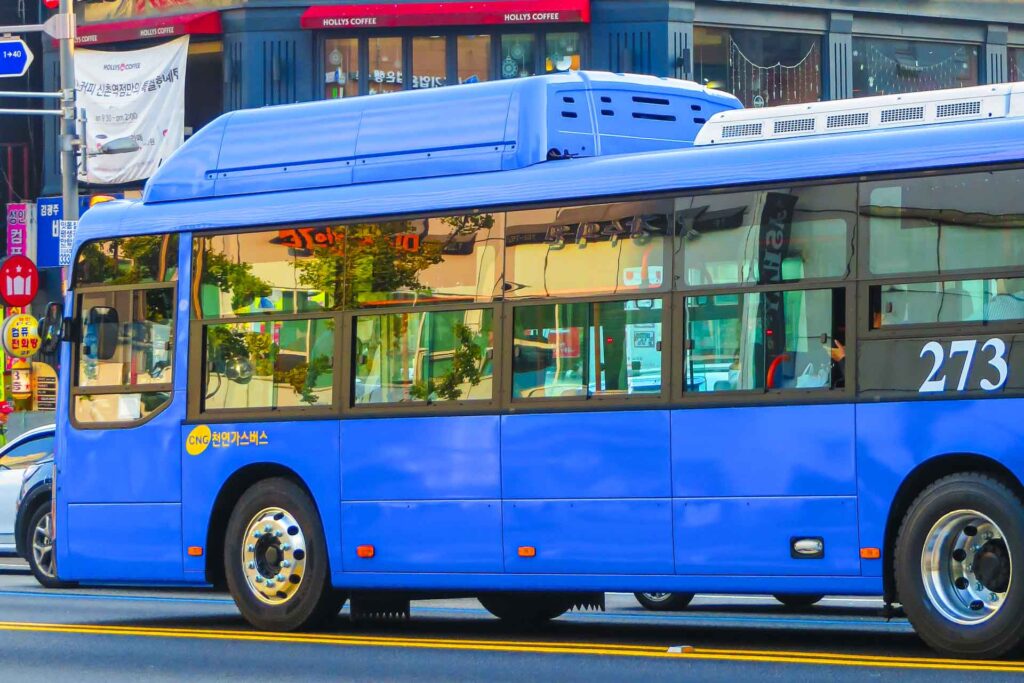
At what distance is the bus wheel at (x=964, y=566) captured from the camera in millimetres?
9555

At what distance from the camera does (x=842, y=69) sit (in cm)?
3438

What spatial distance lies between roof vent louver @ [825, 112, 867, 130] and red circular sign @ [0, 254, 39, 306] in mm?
18645

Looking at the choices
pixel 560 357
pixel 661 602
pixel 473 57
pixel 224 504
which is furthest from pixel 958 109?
pixel 473 57

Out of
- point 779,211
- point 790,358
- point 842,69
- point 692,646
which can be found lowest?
point 692,646

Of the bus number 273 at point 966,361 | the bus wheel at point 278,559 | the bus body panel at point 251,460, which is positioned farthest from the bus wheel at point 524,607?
the bus number 273 at point 966,361

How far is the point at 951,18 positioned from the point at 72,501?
25.1 m

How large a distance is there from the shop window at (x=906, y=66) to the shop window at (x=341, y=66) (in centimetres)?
912

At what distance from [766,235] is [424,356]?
8.32 ft

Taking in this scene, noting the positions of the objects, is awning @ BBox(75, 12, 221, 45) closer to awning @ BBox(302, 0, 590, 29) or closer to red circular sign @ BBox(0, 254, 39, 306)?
awning @ BBox(302, 0, 590, 29)

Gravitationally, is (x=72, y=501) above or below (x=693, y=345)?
below

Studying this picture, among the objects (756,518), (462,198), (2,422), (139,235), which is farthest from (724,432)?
(2,422)

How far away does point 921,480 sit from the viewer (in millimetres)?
10047

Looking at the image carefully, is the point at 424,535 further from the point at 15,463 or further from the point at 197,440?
the point at 15,463

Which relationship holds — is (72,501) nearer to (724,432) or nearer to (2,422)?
(724,432)
